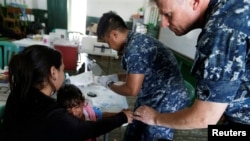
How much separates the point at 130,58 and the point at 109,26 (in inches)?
9.7

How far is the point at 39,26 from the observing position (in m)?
5.00

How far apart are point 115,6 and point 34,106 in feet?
15.9

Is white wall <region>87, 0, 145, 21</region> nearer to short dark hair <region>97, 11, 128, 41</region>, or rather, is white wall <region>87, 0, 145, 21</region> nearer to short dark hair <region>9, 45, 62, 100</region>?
short dark hair <region>97, 11, 128, 41</region>

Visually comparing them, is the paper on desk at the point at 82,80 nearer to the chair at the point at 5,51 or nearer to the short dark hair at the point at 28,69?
the short dark hair at the point at 28,69

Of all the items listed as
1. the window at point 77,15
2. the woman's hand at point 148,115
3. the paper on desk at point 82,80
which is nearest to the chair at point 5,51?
the paper on desk at point 82,80

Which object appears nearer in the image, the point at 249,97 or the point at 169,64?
the point at 249,97

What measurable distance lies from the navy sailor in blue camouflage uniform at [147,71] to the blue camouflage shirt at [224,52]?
54 cm

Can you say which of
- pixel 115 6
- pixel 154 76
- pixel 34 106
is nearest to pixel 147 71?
pixel 154 76

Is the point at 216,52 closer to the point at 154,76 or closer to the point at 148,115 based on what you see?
the point at 148,115

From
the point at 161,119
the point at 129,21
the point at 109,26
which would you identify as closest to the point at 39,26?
the point at 129,21

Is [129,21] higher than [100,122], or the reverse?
[129,21]

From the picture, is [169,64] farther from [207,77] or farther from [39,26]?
[39,26]

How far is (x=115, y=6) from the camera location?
5.36 meters

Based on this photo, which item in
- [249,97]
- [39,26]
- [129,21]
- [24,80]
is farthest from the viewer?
[129,21]
